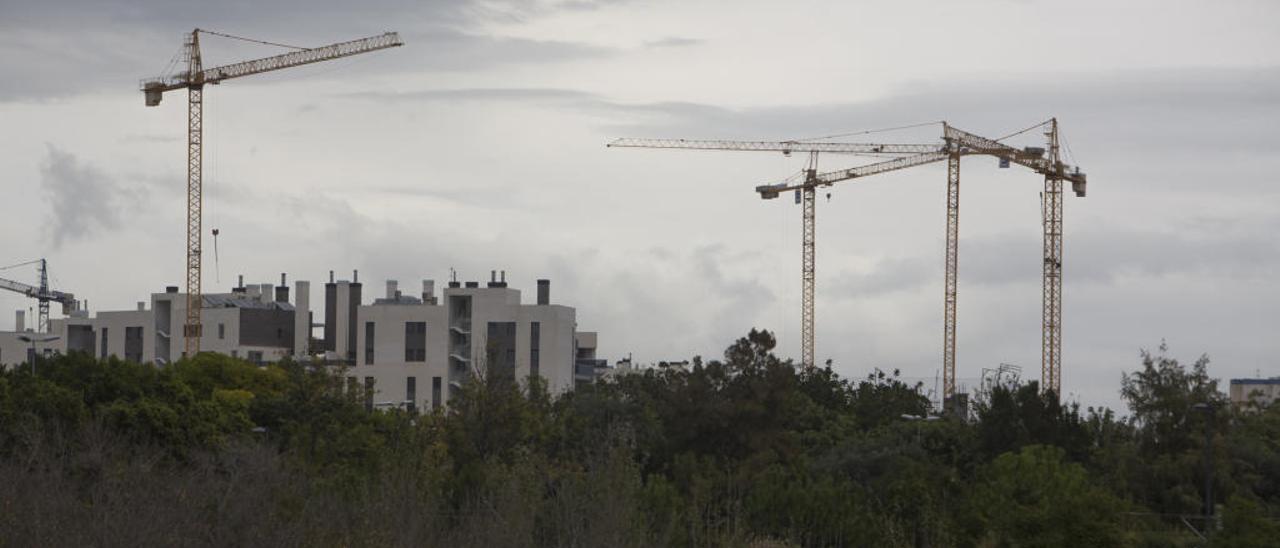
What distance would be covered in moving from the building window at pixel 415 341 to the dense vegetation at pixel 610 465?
27.0 meters

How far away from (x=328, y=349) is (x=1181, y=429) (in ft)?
213

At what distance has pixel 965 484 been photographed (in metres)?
51.7

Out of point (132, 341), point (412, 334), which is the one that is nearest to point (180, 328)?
point (132, 341)

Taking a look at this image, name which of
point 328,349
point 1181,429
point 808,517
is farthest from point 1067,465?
point 328,349

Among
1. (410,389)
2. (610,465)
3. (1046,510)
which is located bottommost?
(410,389)

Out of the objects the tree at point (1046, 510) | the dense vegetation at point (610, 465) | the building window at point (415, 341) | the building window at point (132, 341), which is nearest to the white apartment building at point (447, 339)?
the building window at point (415, 341)

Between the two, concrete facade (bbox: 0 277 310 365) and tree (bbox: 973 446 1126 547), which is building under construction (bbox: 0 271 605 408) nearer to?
concrete facade (bbox: 0 277 310 365)

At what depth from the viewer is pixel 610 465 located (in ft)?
112

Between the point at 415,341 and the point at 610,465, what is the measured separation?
7396cm

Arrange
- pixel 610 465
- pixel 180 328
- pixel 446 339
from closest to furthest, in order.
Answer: pixel 610 465 < pixel 446 339 < pixel 180 328

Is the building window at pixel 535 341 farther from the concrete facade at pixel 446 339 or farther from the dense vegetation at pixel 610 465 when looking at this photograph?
the dense vegetation at pixel 610 465

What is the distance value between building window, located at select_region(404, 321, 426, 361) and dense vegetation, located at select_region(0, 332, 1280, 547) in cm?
2701

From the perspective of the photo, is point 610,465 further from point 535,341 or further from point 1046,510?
point 535,341

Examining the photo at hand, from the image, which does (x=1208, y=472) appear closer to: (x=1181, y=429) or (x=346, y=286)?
(x=1181, y=429)
